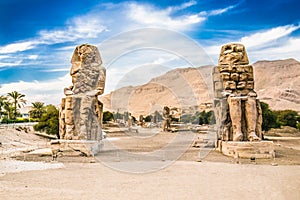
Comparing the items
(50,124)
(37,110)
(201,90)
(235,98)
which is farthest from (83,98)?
(201,90)

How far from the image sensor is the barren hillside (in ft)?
244

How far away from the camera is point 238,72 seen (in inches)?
617

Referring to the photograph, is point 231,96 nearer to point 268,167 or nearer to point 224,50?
point 224,50

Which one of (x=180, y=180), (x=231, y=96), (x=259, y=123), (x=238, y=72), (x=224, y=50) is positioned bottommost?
(x=180, y=180)

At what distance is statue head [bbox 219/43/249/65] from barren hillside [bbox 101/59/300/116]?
45441 millimetres

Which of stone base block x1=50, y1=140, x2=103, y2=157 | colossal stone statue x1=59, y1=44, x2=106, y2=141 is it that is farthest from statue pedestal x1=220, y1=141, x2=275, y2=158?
colossal stone statue x1=59, y1=44, x2=106, y2=141

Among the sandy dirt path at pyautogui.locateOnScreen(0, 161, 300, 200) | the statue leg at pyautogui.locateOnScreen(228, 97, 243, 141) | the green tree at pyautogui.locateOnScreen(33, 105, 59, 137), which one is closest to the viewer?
the sandy dirt path at pyautogui.locateOnScreen(0, 161, 300, 200)

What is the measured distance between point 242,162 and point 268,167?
51.8 inches

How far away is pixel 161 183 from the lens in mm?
8672

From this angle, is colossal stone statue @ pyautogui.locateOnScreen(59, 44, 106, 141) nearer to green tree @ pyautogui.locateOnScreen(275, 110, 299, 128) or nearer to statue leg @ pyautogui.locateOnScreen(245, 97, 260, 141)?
statue leg @ pyautogui.locateOnScreen(245, 97, 260, 141)

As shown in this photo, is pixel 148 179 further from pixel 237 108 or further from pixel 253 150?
pixel 237 108

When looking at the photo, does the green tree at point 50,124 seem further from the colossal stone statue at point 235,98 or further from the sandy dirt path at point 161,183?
the sandy dirt path at point 161,183

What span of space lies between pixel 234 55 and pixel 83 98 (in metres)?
7.39

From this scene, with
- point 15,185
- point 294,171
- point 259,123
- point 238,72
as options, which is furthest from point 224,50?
point 15,185
